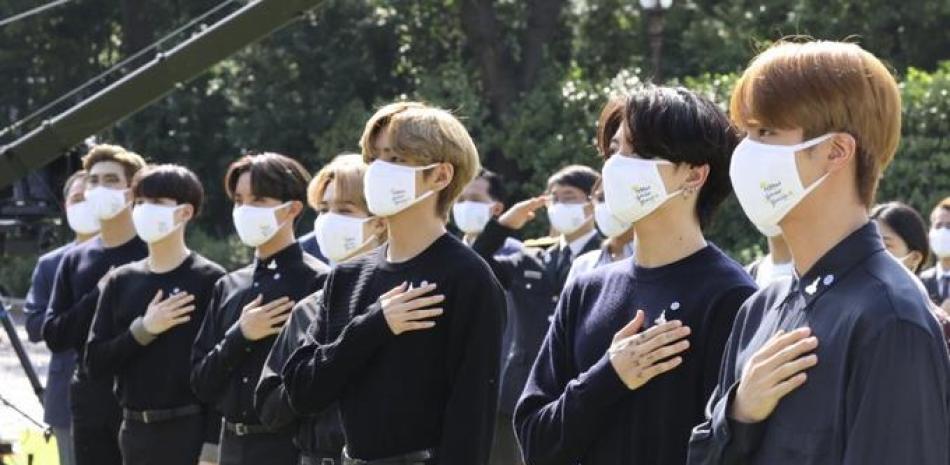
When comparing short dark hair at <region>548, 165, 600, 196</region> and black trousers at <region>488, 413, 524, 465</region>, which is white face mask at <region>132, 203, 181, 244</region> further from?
short dark hair at <region>548, 165, 600, 196</region>

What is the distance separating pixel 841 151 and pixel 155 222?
5038 mm

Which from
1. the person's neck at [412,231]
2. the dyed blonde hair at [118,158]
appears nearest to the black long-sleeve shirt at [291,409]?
the person's neck at [412,231]

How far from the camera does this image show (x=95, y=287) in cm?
870

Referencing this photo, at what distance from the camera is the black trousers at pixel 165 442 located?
728 centimetres

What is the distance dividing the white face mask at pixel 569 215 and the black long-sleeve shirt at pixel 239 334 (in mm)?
3456

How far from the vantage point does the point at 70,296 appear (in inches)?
346

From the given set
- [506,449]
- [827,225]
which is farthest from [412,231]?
[506,449]

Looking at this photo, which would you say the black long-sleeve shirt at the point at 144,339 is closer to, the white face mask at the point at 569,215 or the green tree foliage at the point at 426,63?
the white face mask at the point at 569,215

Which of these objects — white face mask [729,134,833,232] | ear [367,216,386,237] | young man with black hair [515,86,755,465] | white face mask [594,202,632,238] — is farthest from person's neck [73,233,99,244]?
white face mask [729,134,833,232]

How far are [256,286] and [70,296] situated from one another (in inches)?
93.4

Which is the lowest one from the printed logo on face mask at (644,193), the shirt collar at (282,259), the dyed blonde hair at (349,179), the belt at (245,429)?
the belt at (245,429)

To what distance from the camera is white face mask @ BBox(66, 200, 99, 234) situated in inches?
367

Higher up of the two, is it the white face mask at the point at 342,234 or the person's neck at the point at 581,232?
the white face mask at the point at 342,234

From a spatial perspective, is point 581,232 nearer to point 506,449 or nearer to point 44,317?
point 506,449
